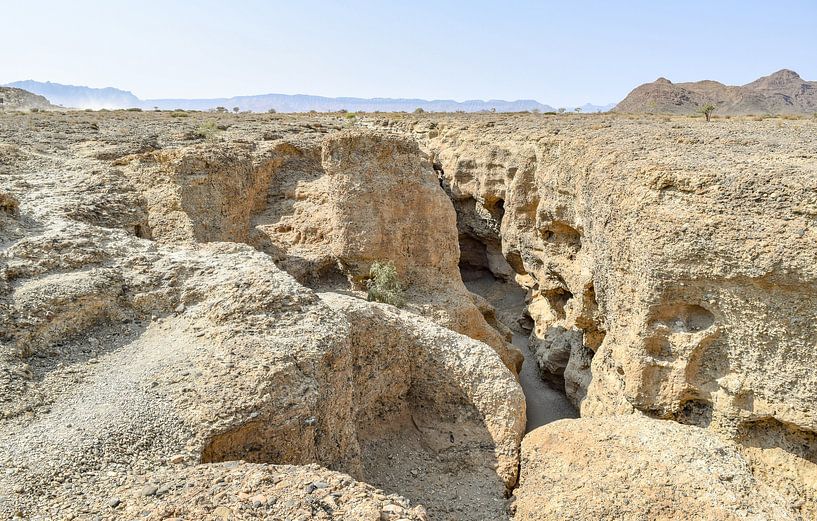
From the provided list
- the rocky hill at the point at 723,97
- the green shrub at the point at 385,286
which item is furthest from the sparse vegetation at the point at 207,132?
the rocky hill at the point at 723,97

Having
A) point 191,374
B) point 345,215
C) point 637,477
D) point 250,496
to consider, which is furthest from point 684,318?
point 345,215

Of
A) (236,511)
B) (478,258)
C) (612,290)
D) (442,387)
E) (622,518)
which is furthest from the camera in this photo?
(478,258)

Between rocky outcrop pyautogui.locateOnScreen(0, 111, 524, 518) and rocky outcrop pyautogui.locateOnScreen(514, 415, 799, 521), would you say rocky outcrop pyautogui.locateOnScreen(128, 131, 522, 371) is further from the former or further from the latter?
rocky outcrop pyautogui.locateOnScreen(514, 415, 799, 521)

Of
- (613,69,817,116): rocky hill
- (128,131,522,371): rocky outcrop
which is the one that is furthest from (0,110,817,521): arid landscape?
Result: (613,69,817,116): rocky hill

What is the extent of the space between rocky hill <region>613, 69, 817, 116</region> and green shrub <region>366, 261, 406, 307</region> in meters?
65.9

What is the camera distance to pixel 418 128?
28875 mm

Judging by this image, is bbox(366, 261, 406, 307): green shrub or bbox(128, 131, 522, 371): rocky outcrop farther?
bbox(128, 131, 522, 371): rocky outcrop

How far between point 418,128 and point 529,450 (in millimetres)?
23593

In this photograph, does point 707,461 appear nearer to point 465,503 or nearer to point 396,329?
point 465,503

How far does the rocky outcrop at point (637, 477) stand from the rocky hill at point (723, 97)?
69148 mm

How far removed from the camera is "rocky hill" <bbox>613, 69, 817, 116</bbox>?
72938 millimetres

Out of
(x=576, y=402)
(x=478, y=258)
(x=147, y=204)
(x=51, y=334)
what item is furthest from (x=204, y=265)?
(x=478, y=258)

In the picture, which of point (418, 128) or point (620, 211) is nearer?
point (620, 211)

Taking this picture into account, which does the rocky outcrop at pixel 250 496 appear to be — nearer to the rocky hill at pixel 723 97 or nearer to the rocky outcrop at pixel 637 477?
the rocky outcrop at pixel 637 477
